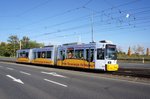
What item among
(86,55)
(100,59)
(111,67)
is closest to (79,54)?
(86,55)

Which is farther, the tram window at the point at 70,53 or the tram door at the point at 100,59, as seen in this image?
the tram window at the point at 70,53

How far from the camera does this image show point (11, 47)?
399ft

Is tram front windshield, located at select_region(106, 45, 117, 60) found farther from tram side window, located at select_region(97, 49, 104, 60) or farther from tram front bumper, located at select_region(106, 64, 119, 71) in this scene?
tram front bumper, located at select_region(106, 64, 119, 71)

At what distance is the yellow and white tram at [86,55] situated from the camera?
89.0 ft

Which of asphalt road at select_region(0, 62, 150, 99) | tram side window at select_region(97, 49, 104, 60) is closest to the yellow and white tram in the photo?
tram side window at select_region(97, 49, 104, 60)

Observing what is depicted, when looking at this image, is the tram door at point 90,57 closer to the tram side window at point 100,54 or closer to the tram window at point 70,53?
the tram side window at point 100,54

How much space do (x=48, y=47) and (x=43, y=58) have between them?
243 centimetres

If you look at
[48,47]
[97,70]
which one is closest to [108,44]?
[97,70]

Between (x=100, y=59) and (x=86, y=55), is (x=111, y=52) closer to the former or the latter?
(x=100, y=59)

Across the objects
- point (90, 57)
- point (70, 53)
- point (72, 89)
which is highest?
point (70, 53)

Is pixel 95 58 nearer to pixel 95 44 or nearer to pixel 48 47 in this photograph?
pixel 95 44

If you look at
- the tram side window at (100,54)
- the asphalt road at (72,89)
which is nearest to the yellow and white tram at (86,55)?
the tram side window at (100,54)

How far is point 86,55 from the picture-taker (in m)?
28.8

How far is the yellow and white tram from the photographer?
27.1m
